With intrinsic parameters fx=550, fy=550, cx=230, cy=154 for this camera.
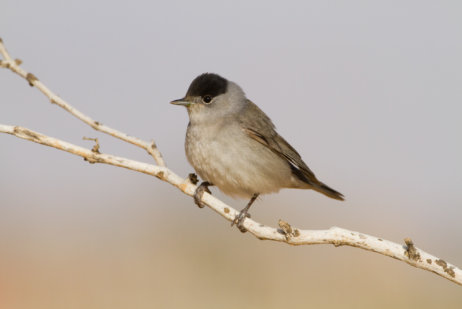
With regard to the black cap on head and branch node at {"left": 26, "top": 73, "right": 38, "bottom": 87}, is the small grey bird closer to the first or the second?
the black cap on head

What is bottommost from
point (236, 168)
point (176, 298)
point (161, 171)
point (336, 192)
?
point (176, 298)

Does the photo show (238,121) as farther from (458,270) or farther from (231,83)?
(458,270)

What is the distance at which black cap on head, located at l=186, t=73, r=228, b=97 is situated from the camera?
19.4 ft

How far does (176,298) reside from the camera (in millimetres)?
8953

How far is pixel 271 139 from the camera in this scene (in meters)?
6.00

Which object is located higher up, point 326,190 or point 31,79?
point 326,190

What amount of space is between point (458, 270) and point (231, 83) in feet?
11.5

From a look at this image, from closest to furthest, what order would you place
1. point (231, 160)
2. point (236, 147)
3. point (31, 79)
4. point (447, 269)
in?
point (447, 269) < point (31, 79) < point (231, 160) < point (236, 147)

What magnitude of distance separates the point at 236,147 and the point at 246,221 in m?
1.66

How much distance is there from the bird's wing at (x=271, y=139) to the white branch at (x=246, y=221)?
5.07 ft

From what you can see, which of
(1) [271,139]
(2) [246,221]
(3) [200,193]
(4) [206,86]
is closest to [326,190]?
(1) [271,139]

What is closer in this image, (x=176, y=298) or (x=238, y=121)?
(x=238, y=121)

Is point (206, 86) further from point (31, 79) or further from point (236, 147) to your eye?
point (31, 79)

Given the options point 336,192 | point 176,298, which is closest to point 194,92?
point 336,192
